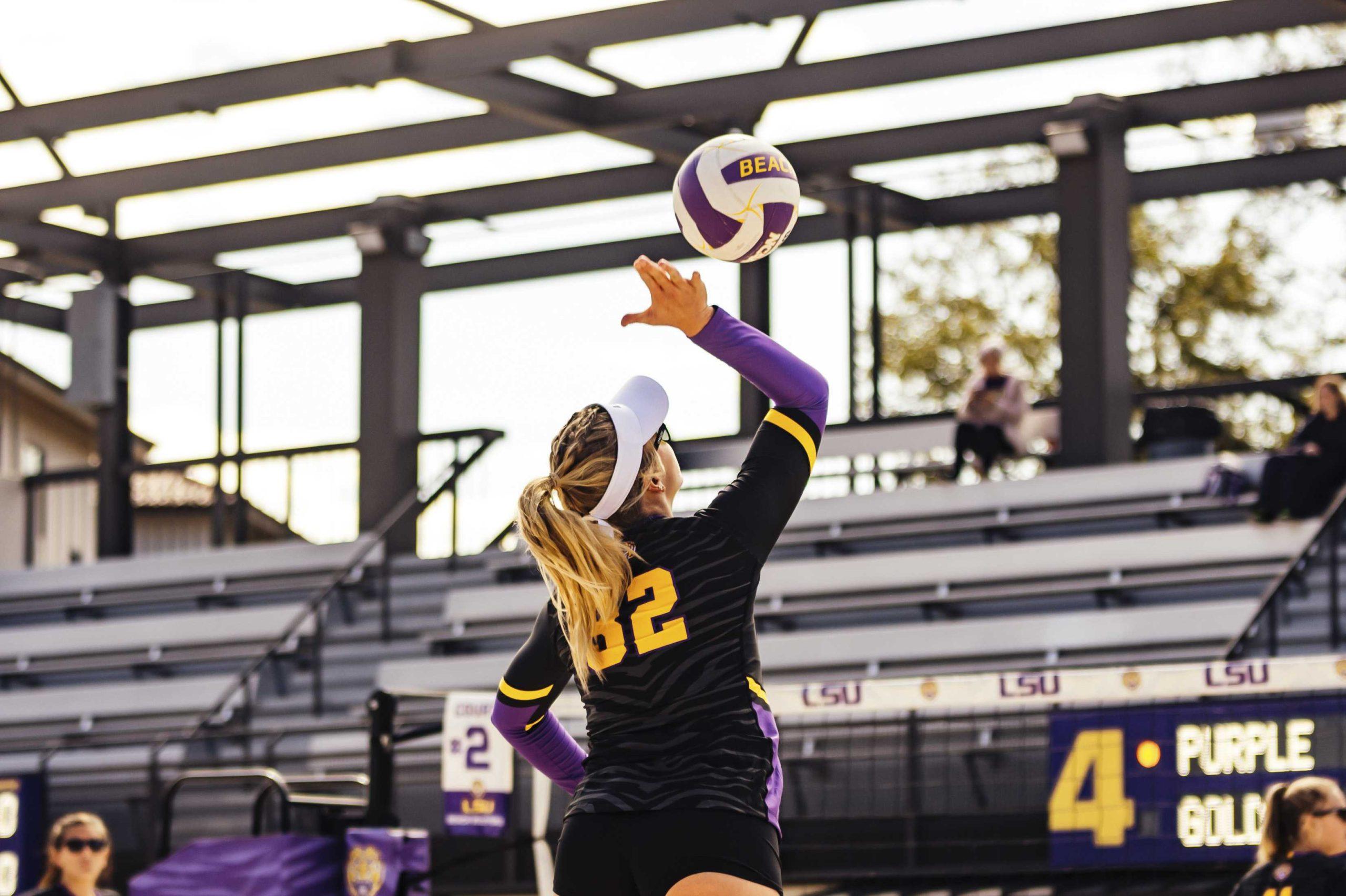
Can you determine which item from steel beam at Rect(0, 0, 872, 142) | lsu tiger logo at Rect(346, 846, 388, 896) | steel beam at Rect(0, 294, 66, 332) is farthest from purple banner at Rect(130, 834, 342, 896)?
steel beam at Rect(0, 294, 66, 332)

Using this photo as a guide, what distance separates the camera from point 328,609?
19219 mm

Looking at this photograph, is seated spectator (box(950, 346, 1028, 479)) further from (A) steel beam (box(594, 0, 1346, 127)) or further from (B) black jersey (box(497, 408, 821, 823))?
(B) black jersey (box(497, 408, 821, 823))

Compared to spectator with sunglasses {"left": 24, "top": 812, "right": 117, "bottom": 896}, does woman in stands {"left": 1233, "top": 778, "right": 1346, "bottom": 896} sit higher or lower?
higher

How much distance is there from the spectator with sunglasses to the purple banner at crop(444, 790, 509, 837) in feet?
5.30

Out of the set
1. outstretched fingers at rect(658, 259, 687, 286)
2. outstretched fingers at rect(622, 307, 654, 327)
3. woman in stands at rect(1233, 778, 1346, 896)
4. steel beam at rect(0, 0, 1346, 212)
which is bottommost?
woman in stands at rect(1233, 778, 1346, 896)

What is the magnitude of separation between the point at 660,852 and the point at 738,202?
75.8 inches

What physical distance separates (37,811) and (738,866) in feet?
32.4

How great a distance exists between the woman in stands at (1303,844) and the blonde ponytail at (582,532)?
131 inches

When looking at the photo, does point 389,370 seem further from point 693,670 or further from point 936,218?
point 693,670

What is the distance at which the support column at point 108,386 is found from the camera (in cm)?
2108

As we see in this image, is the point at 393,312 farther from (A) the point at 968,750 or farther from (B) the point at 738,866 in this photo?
(B) the point at 738,866

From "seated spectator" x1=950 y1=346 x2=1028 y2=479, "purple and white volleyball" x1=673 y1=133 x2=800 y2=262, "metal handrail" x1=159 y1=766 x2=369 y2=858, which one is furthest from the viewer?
"seated spectator" x1=950 y1=346 x2=1028 y2=479

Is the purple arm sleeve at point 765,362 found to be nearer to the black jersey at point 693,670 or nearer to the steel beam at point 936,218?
the black jersey at point 693,670

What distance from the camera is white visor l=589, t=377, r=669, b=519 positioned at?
12.7 ft
